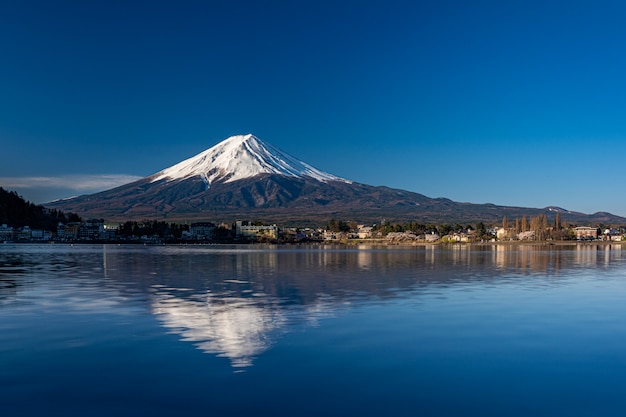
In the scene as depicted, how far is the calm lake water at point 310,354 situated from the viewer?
8023mm

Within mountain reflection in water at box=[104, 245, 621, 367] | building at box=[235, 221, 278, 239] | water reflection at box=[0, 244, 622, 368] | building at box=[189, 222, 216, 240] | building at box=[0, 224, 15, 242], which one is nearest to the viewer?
mountain reflection in water at box=[104, 245, 621, 367]

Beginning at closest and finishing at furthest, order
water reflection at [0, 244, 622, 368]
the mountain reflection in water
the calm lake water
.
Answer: the calm lake water → the mountain reflection in water → water reflection at [0, 244, 622, 368]

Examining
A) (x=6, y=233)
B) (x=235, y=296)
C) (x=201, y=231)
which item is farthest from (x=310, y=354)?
(x=201, y=231)

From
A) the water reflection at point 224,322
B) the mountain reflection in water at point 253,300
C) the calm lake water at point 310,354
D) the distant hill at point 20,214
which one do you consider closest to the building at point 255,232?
the distant hill at point 20,214

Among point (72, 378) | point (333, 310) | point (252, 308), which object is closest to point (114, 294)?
point (252, 308)

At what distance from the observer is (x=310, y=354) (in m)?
10.8

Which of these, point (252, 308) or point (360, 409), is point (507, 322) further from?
point (360, 409)

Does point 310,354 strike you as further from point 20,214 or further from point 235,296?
point 20,214

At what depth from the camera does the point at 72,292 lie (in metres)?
21.1

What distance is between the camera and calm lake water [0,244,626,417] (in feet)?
26.3

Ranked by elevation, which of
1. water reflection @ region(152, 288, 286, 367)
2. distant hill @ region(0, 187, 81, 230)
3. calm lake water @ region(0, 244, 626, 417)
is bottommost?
calm lake water @ region(0, 244, 626, 417)

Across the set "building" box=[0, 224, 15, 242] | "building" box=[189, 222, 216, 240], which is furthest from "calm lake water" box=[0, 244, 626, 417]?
"building" box=[189, 222, 216, 240]

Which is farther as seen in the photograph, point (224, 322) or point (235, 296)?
point (235, 296)

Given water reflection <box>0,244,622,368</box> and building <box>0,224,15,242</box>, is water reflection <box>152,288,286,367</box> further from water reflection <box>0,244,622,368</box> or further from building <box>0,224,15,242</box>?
building <box>0,224,15,242</box>
